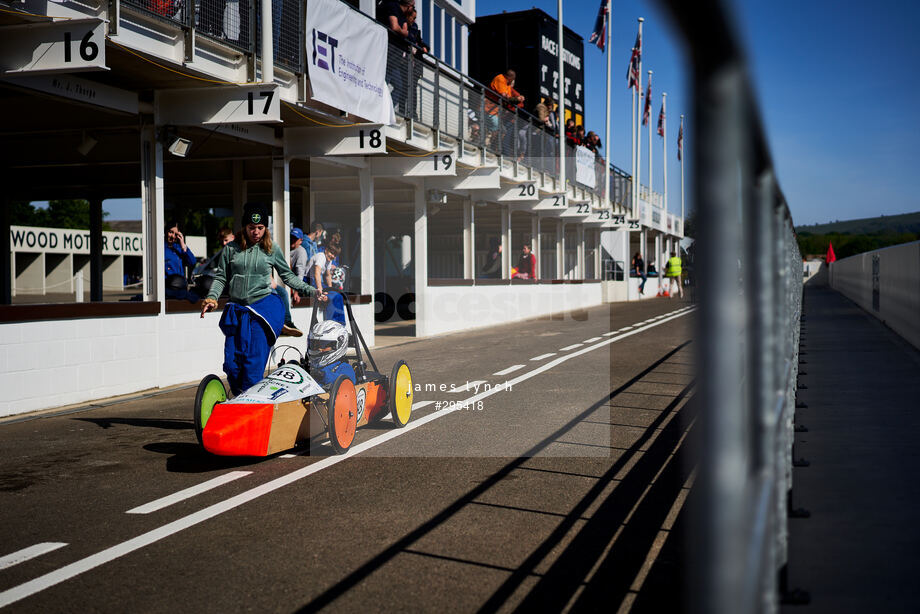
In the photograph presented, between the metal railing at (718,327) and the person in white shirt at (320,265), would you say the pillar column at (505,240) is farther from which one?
the metal railing at (718,327)

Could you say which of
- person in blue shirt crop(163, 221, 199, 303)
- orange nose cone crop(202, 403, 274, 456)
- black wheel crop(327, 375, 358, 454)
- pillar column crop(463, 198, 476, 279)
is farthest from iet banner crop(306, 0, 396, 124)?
pillar column crop(463, 198, 476, 279)

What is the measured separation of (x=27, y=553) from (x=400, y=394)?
4126 millimetres

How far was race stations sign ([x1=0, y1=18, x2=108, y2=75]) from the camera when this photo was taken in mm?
9445

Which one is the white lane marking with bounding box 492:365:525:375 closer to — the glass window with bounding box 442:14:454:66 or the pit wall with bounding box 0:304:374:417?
the pit wall with bounding box 0:304:374:417

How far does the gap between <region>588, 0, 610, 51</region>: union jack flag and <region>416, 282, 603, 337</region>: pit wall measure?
8.84 m

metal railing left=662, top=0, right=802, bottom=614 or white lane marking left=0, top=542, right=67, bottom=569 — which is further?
white lane marking left=0, top=542, right=67, bottom=569

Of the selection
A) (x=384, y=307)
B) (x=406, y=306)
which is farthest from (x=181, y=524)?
(x=406, y=306)

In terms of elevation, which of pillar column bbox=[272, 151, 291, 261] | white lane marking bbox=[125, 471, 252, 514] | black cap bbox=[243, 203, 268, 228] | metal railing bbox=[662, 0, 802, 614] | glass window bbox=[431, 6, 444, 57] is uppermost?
glass window bbox=[431, 6, 444, 57]

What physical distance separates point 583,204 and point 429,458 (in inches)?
1162

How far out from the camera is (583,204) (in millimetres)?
35688

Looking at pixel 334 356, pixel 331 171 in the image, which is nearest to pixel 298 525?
pixel 334 356

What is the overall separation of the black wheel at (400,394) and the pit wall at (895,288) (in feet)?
30.4

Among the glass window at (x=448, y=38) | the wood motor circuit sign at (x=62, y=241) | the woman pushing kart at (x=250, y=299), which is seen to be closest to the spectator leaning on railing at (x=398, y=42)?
the woman pushing kart at (x=250, y=299)

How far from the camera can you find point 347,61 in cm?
1459
